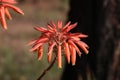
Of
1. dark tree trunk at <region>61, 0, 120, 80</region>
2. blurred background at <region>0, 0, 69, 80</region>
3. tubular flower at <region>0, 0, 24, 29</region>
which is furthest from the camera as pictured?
blurred background at <region>0, 0, 69, 80</region>

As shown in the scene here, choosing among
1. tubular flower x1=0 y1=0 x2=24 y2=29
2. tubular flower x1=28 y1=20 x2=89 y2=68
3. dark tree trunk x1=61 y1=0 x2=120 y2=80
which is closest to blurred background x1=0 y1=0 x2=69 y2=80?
dark tree trunk x1=61 y1=0 x2=120 y2=80

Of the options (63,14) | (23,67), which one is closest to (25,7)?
(63,14)

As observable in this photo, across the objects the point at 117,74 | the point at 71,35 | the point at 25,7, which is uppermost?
the point at 25,7

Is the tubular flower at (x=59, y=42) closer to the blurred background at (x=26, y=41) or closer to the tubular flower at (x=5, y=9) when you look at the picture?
the tubular flower at (x=5, y=9)

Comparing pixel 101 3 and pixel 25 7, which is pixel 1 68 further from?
pixel 25 7

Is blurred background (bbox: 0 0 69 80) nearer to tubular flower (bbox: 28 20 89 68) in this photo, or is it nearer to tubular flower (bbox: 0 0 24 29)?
tubular flower (bbox: 28 20 89 68)

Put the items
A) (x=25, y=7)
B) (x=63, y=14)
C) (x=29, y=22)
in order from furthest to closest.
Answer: (x=25, y=7), (x=63, y=14), (x=29, y=22)

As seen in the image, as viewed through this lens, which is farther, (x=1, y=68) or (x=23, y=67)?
(x=23, y=67)
